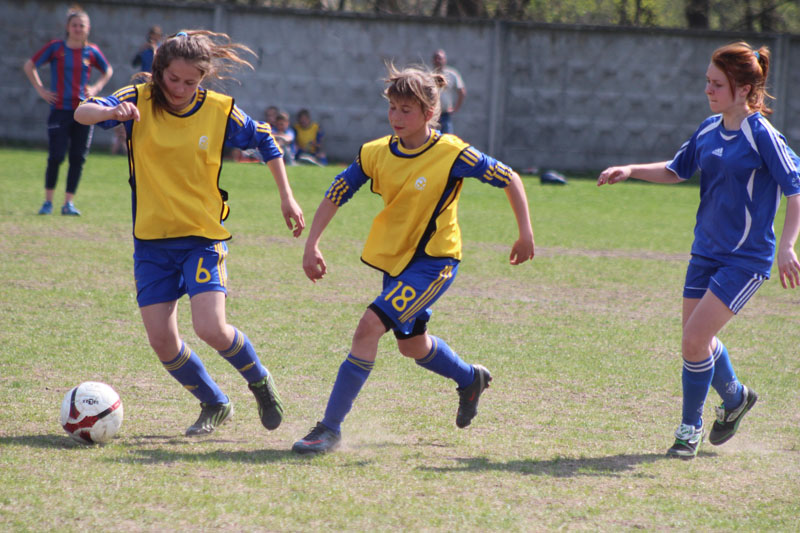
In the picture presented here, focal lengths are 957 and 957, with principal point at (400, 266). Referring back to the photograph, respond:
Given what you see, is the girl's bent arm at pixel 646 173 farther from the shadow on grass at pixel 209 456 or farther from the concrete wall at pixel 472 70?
the concrete wall at pixel 472 70

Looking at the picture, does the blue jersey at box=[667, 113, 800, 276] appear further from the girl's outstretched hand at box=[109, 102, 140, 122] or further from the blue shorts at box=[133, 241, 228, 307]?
the girl's outstretched hand at box=[109, 102, 140, 122]

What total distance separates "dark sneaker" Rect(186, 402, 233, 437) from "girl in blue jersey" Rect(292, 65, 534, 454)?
0.48m

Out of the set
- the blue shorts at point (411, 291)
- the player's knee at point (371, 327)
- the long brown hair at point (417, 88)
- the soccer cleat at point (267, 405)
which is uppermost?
the long brown hair at point (417, 88)

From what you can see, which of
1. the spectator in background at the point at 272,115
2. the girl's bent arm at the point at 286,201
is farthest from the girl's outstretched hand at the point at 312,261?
the spectator in background at the point at 272,115

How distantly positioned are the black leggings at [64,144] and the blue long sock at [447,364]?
6981 mm

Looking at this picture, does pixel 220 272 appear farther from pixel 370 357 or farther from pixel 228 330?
pixel 370 357

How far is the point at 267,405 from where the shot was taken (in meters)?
4.29

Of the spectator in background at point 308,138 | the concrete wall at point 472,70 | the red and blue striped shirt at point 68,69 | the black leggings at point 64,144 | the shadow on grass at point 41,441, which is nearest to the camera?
the shadow on grass at point 41,441

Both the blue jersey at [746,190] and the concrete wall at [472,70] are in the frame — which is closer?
the blue jersey at [746,190]

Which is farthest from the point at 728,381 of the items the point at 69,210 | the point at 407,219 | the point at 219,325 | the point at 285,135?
the point at 285,135

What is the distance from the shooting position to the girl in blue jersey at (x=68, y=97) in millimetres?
10258

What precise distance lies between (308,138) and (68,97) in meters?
8.11

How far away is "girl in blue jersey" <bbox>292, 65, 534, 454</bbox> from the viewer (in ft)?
13.4

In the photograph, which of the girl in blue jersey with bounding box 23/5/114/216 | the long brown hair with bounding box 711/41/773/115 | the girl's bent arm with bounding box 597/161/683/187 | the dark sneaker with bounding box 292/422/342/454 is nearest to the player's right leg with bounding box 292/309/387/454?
the dark sneaker with bounding box 292/422/342/454
